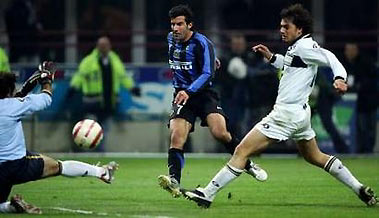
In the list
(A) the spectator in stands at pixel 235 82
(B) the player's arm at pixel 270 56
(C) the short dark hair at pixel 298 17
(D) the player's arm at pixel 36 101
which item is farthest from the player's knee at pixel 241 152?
(A) the spectator in stands at pixel 235 82

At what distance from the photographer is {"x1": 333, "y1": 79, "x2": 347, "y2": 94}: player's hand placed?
37.7ft

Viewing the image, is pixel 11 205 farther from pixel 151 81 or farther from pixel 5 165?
pixel 151 81

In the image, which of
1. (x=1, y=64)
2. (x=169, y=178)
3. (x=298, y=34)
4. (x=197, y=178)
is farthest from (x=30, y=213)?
(x=1, y=64)

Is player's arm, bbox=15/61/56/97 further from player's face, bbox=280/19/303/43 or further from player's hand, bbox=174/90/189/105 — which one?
player's face, bbox=280/19/303/43

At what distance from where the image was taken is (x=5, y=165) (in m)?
11.6

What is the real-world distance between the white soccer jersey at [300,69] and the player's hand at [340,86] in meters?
0.45

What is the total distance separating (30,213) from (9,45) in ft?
41.1

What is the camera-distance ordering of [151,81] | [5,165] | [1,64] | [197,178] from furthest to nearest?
[151,81], [1,64], [197,178], [5,165]

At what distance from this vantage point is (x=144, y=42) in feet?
83.2

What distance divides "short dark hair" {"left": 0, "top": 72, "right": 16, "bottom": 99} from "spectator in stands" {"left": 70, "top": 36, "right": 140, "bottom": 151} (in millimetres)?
10547

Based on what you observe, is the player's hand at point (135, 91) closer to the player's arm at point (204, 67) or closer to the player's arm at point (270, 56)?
the player's arm at point (204, 67)

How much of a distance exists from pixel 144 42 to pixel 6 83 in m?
13.7

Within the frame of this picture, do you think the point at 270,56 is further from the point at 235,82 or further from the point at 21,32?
the point at 21,32

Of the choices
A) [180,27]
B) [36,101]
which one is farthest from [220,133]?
[36,101]
